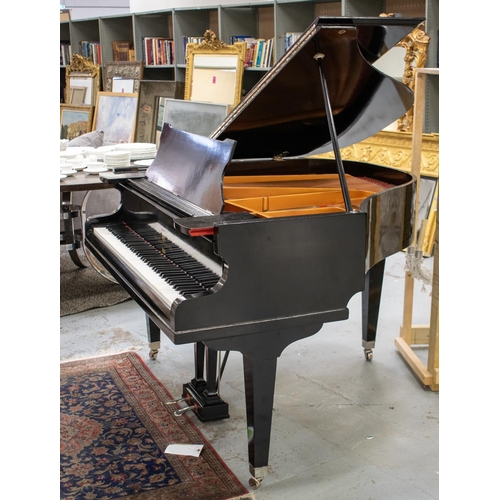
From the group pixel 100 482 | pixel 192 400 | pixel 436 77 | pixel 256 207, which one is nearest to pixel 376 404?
pixel 192 400

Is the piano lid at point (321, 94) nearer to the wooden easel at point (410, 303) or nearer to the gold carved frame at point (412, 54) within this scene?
the wooden easel at point (410, 303)

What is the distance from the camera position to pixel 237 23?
784cm

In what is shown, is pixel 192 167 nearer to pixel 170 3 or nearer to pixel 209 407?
pixel 209 407

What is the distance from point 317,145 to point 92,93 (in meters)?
6.43

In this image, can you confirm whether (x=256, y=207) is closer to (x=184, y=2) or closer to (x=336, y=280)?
(x=336, y=280)

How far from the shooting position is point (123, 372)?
3.54 meters

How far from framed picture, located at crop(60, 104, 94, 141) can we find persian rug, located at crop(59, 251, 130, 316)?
379cm

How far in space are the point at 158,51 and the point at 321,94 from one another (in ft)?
19.9

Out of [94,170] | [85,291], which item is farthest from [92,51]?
[85,291]

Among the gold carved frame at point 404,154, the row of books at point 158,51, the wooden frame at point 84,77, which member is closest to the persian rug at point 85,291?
the gold carved frame at point 404,154

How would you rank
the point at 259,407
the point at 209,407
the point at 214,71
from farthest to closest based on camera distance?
the point at 214,71, the point at 209,407, the point at 259,407

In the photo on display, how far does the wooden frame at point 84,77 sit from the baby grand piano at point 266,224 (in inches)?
249

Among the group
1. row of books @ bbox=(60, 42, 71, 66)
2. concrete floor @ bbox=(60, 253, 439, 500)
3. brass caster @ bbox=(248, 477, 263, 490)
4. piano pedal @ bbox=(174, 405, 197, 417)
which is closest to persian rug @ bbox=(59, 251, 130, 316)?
concrete floor @ bbox=(60, 253, 439, 500)

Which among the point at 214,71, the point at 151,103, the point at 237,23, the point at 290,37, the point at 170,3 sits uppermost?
the point at 170,3
